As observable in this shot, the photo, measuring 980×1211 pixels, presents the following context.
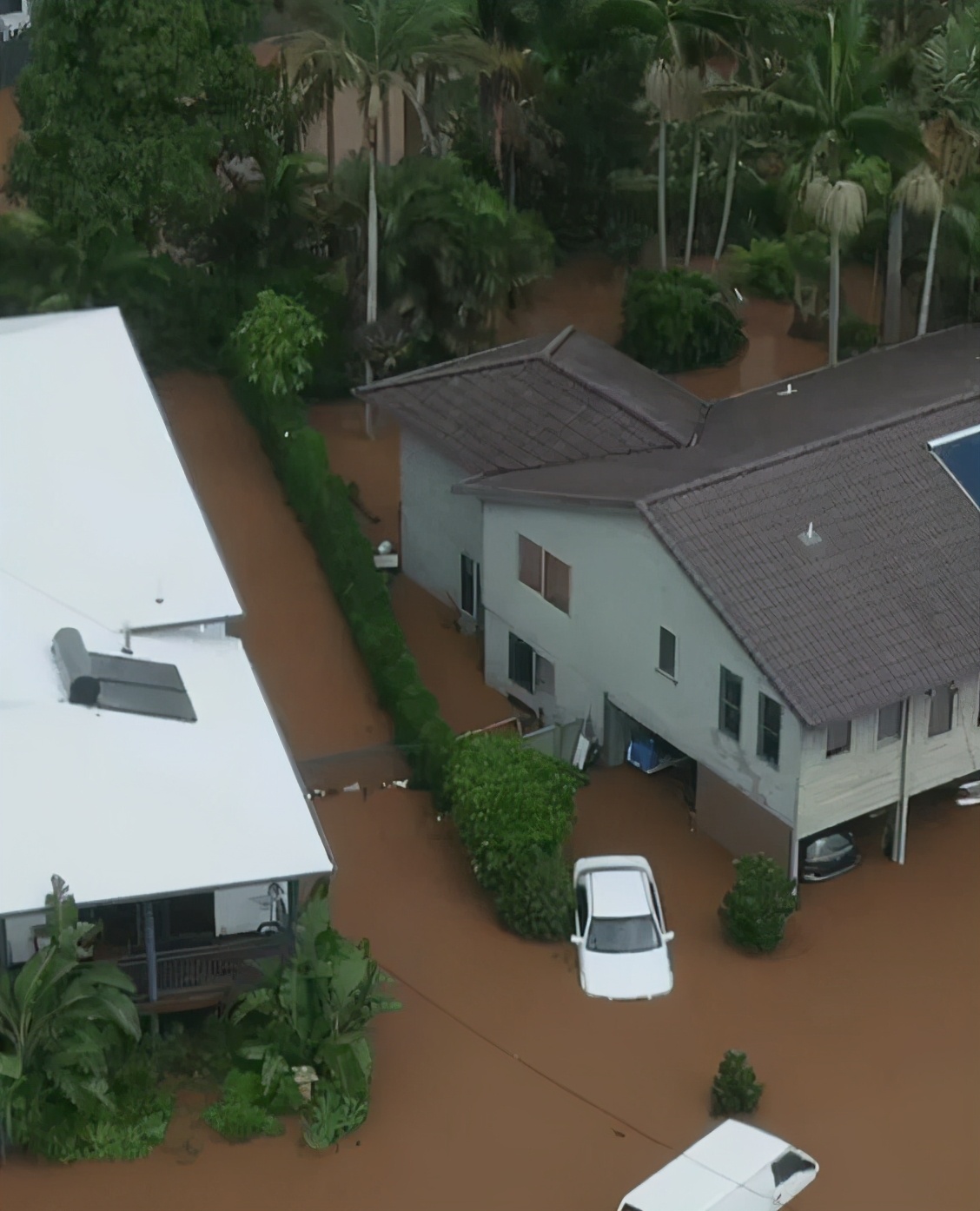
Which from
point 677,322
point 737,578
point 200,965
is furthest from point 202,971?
point 677,322

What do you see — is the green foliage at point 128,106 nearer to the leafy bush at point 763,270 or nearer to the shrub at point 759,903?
the leafy bush at point 763,270

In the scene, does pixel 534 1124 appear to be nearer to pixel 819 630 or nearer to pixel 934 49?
pixel 819 630

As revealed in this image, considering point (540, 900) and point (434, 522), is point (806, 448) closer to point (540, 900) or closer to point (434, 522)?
point (434, 522)

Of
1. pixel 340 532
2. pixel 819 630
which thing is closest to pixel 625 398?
pixel 340 532

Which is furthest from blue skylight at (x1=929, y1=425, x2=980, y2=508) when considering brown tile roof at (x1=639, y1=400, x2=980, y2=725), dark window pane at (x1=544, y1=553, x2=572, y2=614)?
dark window pane at (x1=544, y1=553, x2=572, y2=614)

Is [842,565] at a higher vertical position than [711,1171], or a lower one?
higher

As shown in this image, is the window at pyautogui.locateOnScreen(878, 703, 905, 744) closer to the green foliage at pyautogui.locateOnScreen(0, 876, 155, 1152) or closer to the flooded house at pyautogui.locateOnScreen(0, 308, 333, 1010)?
the flooded house at pyautogui.locateOnScreen(0, 308, 333, 1010)
